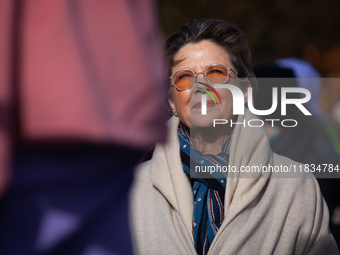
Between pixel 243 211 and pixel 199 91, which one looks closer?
pixel 243 211

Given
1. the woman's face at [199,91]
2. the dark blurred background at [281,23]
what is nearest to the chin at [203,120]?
the woman's face at [199,91]

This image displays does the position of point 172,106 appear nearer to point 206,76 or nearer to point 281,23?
point 206,76

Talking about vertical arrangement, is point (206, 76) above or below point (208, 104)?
above

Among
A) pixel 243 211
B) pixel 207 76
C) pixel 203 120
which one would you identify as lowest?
pixel 243 211

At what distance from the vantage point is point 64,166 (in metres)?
0.49

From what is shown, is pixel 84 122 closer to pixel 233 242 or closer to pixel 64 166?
pixel 64 166

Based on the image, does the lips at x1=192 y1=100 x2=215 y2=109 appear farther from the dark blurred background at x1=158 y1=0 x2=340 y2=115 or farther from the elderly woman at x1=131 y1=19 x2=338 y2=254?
the dark blurred background at x1=158 y1=0 x2=340 y2=115

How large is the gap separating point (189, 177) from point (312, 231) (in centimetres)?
64

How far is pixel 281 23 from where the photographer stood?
16.1ft

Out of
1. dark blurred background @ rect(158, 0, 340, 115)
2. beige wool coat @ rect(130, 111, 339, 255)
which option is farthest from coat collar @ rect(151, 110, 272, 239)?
dark blurred background @ rect(158, 0, 340, 115)

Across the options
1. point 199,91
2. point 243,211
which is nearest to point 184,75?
point 199,91

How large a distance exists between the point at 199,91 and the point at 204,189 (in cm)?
49

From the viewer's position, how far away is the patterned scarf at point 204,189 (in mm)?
1550

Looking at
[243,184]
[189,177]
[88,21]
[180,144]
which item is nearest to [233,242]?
[243,184]
